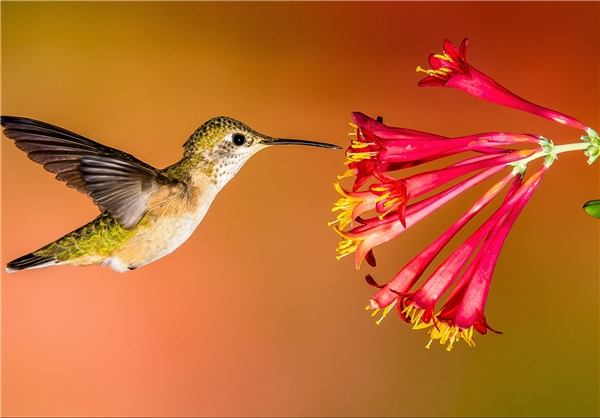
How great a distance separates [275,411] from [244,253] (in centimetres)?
44

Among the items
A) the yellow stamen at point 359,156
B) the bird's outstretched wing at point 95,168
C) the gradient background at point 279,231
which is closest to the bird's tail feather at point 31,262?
the bird's outstretched wing at point 95,168

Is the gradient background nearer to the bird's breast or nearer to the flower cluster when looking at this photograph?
the bird's breast

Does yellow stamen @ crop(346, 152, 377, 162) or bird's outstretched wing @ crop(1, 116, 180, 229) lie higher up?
bird's outstretched wing @ crop(1, 116, 180, 229)

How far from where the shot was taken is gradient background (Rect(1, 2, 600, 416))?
148 cm

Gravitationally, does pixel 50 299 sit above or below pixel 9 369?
above

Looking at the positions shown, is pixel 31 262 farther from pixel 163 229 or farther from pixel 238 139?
pixel 238 139

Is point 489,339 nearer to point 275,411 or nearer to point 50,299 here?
point 275,411

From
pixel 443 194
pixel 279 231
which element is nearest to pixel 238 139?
pixel 443 194

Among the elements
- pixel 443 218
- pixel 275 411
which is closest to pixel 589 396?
pixel 443 218

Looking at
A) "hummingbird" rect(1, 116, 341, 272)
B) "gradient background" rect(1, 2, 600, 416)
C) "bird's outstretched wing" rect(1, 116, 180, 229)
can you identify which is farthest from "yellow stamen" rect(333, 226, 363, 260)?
"gradient background" rect(1, 2, 600, 416)

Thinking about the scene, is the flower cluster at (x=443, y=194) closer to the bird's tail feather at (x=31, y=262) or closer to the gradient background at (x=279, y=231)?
the bird's tail feather at (x=31, y=262)

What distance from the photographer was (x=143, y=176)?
0.65 m

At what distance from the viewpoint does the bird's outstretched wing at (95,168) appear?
62 centimetres

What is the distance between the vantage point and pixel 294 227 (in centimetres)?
162
